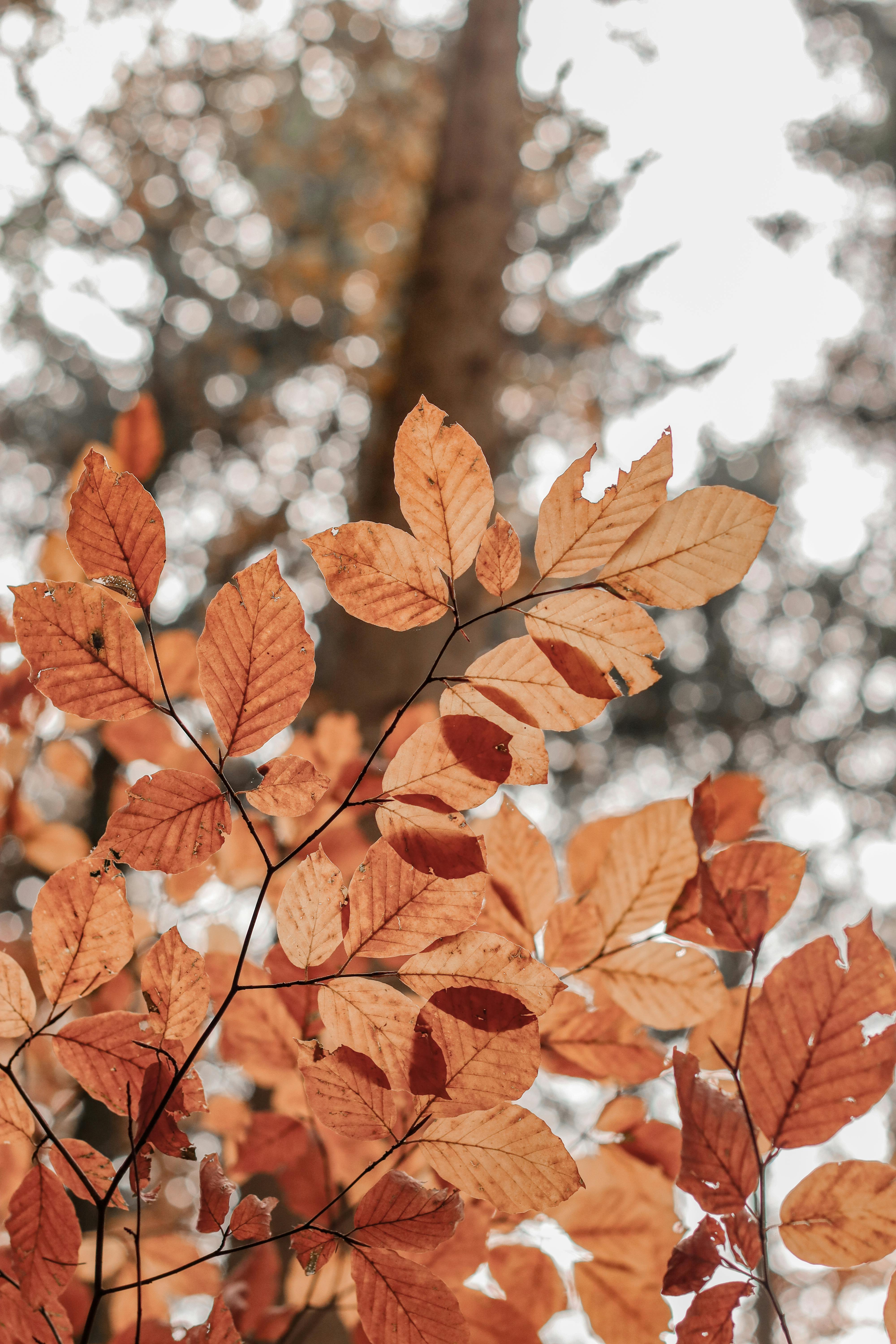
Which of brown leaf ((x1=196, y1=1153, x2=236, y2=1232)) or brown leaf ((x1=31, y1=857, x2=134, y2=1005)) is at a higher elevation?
brown leaf ((x1=31, y1=857, x2=134, y2=1005))

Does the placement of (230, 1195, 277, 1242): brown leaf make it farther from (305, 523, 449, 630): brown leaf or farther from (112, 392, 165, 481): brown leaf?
(112, 392, 165, 481): brown leaf

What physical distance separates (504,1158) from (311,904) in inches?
3.9

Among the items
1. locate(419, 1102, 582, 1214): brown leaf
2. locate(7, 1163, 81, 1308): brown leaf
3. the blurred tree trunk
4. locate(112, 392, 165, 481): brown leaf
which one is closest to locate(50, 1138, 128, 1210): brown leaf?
locate(7, 1163, 81, 1308): brown leaf

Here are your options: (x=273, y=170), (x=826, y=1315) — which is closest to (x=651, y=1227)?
(x=273, y=170)

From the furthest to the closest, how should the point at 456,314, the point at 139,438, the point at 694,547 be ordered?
the point at 456,314, the point at 139,438, the point at 694,547

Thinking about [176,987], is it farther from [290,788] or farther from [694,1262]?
[694,1262]

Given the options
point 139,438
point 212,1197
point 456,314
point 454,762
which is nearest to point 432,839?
point 454,762

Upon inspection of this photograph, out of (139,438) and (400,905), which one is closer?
(400,905)

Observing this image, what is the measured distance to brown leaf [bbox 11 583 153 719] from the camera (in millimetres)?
228

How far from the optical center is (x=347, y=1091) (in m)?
0.25

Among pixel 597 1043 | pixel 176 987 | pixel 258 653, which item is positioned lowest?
pixel 597 1043

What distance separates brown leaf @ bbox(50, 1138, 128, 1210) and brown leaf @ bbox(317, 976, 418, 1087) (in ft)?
0.31

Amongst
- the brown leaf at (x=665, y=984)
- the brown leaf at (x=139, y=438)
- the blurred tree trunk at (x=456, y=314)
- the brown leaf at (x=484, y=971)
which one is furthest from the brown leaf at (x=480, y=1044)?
the blurred tree trunk at (x=456, y=314)

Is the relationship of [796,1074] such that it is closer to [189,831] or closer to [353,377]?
[189,831]
